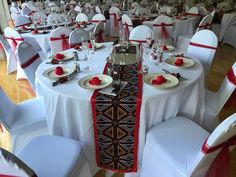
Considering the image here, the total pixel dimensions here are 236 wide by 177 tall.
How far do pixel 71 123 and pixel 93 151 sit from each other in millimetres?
275

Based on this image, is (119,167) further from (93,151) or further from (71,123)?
(71,123)

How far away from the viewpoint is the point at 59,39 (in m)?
3.04

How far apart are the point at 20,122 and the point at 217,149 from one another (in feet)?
4.77

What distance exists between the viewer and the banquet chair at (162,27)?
366 cm

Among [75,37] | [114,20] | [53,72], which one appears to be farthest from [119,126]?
[114,20]

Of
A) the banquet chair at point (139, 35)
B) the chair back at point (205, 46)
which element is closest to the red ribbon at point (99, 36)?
the banquet chair at point (139, 35)

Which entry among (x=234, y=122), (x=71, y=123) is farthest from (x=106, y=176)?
(x=234, y=122)

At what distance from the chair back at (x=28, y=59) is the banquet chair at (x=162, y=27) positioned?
2071 mm

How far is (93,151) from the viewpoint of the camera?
1681 millimetres

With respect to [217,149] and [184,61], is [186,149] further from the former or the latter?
[184,61]

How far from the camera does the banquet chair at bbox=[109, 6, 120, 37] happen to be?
18.2 feet

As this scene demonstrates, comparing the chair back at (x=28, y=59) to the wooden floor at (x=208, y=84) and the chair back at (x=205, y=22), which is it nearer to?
the wooden floor at (x=208, y=84)

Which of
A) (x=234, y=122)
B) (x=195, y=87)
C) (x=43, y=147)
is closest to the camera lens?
(x=234, y=122)

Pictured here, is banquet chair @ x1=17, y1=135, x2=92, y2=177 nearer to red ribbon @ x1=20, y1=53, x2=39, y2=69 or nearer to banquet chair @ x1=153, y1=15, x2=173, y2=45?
red ribbon @ x1=20, y1=53, x2=39, y2=69
